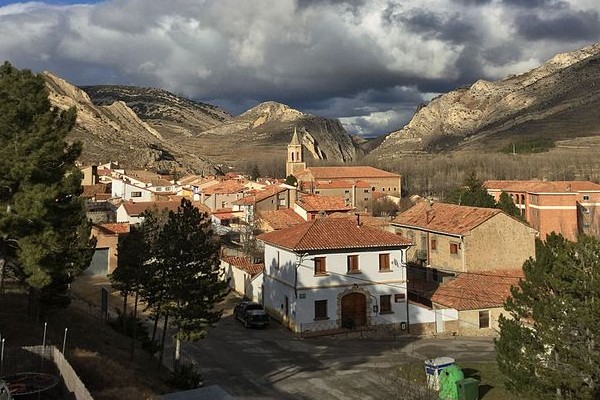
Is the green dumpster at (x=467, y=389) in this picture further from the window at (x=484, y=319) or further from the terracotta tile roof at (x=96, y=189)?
the terracotta tile roof at (x=96, y=189)

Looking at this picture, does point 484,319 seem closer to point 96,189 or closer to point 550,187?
point 550,187

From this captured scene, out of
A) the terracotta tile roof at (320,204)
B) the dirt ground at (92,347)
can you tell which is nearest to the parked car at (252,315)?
the dirt ground at (92,347)

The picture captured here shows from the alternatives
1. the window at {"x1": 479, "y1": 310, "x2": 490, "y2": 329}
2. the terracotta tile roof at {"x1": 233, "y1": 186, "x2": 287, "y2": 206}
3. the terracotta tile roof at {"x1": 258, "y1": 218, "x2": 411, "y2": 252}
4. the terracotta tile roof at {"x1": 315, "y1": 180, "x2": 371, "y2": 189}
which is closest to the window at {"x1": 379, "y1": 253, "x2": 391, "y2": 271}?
the terracotta tile roof at {"x1": 258, "y1": 218, "x2": 411, "y2": 252}

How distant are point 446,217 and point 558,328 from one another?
89.3 ft

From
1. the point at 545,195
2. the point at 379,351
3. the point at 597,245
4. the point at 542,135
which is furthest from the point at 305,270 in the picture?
the point at 542,135

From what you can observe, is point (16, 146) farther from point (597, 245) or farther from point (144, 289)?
point (597, 245)

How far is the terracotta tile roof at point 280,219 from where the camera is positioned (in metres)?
56.1

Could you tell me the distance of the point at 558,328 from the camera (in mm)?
15172

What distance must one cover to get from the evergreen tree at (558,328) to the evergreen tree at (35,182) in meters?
15.0

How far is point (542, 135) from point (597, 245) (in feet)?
642

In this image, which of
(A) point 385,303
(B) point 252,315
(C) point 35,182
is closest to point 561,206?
(A) point 385,303

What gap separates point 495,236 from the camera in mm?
38562

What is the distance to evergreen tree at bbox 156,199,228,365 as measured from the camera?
20969 millimetres

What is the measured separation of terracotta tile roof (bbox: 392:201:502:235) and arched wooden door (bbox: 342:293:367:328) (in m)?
10.6
